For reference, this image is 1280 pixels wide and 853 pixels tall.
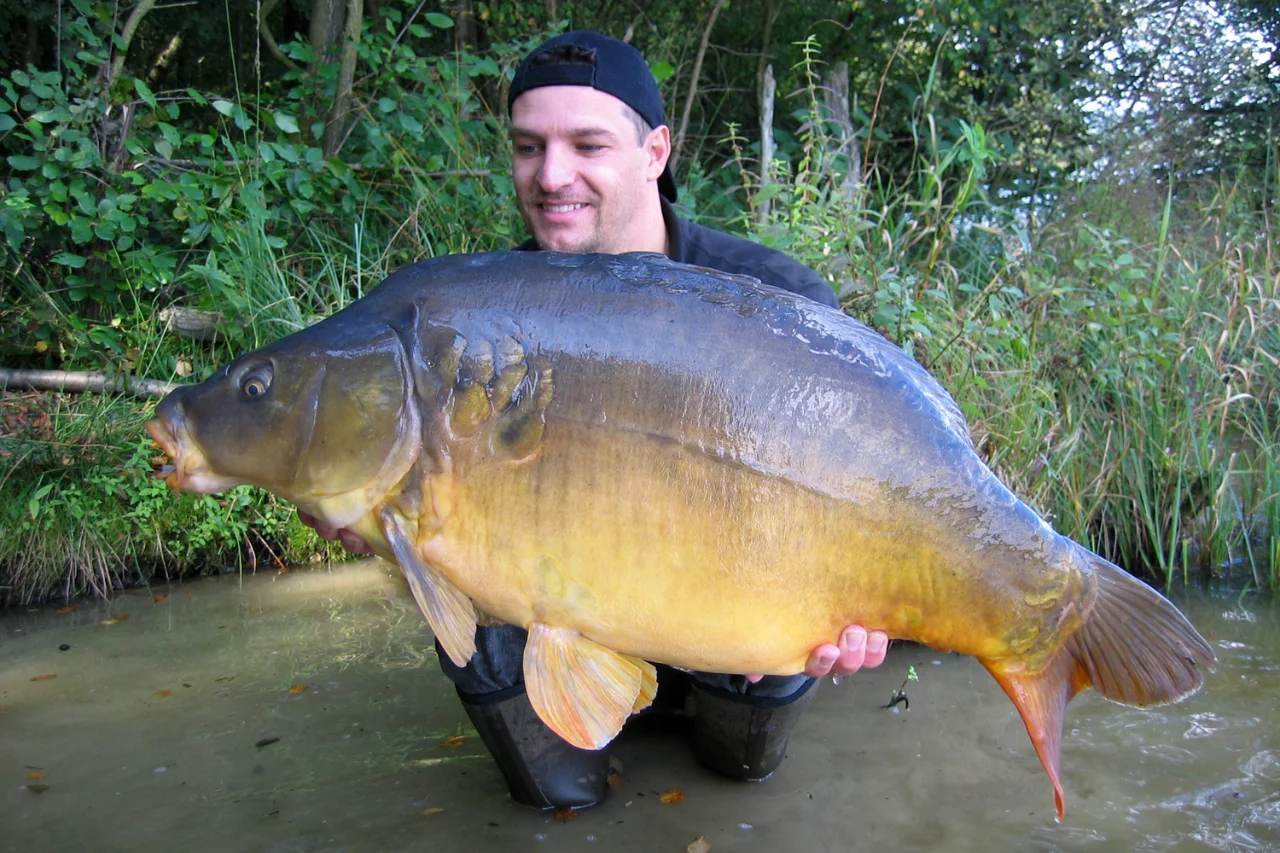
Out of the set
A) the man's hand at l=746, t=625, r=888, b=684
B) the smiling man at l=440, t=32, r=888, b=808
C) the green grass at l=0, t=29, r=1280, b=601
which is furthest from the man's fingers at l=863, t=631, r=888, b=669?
the green grass at l=0, t=29, r=1280, b=601

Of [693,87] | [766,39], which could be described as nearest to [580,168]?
[693,87]

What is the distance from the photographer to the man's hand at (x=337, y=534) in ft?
5.18

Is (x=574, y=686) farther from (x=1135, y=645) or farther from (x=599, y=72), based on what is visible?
(x=599, y=72)

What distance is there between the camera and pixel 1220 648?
120 inches

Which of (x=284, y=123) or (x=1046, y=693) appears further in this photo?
(x=284, y=123)

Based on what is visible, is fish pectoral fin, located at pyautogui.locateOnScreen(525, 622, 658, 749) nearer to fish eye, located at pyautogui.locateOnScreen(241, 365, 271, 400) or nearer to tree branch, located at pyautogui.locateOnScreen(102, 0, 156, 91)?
fish eye, located at pyautogui.locateOnScreen(241, 365, 271, 400)

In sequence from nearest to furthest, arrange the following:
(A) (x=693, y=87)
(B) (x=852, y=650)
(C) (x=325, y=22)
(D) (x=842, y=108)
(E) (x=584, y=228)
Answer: (B) (x=852, y=650), (E) (x=584, y=228), (C) (x=325, y=22), (D) (x=842, y=108), (A) (x=693, y=87)

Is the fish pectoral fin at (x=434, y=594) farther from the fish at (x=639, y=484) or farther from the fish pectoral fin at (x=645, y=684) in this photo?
the fish pectoral fin at (x=645, y=684)

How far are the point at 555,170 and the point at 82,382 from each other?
282 centimetres

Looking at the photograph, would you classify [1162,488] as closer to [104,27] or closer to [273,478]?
[273,478]

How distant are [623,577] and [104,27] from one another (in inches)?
158

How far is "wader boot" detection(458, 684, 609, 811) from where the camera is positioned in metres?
2.15

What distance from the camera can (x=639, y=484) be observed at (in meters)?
1.40

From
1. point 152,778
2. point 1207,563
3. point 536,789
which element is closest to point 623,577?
point 536,789
